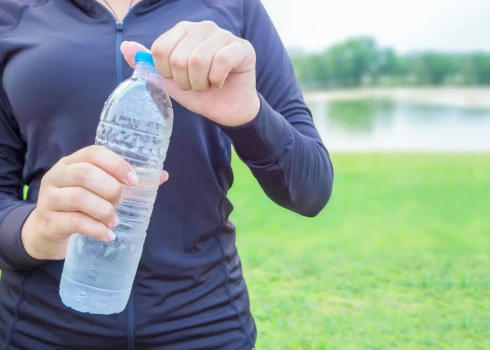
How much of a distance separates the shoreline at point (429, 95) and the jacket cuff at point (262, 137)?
52.1 feet

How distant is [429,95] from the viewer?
1941 centimetres

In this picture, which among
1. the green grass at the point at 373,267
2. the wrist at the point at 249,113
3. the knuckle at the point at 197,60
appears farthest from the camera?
the green grass at the point at 373,267

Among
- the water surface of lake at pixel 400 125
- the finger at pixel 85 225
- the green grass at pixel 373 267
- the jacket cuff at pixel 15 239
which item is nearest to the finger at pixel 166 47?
the finger at pixel 85 225

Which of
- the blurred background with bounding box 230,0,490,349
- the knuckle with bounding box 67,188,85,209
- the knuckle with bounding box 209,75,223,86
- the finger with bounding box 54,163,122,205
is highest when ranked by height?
the knuckle with bounding box 209,75,223,86

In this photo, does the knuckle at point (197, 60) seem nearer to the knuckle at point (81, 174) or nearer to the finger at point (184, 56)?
the finger at point (184, 56)

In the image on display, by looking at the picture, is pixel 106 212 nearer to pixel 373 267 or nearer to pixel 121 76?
pixel 121 76

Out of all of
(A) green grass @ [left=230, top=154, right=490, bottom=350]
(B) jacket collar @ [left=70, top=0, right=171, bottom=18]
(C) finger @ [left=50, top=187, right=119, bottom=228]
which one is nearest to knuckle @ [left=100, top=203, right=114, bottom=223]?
(C) finger @ [left=50, top=187, right=119, bottom=228]

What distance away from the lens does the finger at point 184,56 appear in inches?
28.4

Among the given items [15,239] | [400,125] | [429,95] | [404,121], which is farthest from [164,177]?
[429,95]

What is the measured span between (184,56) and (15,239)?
43 centimetres

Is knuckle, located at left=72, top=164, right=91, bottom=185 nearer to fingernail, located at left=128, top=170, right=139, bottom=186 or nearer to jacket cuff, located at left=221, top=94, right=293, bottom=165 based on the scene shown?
fingernail, located at left=128, top=170, right=139, bottom=186

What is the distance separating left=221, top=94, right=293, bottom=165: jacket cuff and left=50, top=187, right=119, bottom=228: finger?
22 centimetres

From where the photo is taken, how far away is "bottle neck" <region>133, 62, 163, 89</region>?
0.80 metres

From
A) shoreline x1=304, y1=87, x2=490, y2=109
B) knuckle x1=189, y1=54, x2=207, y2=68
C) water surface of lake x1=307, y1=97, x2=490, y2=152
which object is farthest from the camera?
shoreline x1=304, y1=87, x2=490, y2=109
